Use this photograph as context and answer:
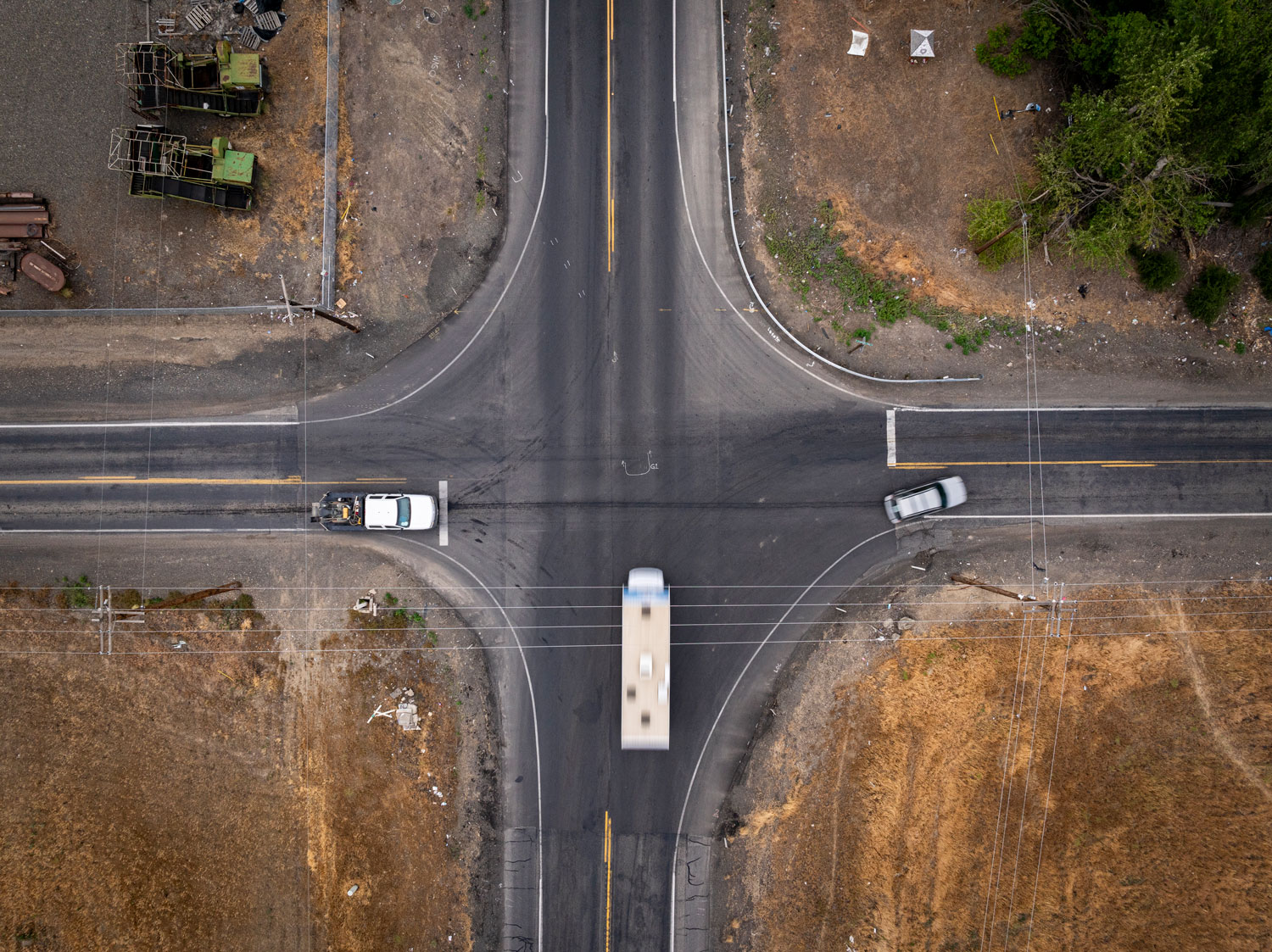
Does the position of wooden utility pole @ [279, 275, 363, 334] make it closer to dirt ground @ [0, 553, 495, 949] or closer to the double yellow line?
dirt ground @ [0, 553, 495, 949]

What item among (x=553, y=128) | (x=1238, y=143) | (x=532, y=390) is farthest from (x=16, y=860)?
(x=1238, y=143)

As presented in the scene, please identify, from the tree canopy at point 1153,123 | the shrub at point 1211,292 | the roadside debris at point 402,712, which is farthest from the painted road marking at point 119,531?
the shrub at point 1211,292

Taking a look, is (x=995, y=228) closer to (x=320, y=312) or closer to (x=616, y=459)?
(x=616, y=459)

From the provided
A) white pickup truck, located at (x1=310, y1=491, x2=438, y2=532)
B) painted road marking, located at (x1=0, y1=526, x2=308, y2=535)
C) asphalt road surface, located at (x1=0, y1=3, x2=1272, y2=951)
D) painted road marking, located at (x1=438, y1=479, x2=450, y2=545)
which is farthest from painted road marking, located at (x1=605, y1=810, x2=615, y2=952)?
painted road marking, located at (x1=0, y1=526, x2=308, y2=535)

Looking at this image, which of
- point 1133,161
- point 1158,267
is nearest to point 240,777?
point 1133,161

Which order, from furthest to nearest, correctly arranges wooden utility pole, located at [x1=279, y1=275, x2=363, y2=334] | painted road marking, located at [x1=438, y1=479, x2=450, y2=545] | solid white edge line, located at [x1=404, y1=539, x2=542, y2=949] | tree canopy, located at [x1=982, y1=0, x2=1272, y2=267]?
1. painted road marking, located at [x1=438, y1=479, x2=450, y2=545]
2. solid white edge line, located at [x1=404, y1=539, x2=542, y2=949]
3. wooden utility pole, located at [x1=279, y1=275, x2=363, y2=334]
4. tree canopy, located at [x1=982, y1=0, x2=1272, y2=267]

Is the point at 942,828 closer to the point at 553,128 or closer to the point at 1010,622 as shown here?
the point at 1010,622

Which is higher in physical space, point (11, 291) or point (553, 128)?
point (553, 128)
